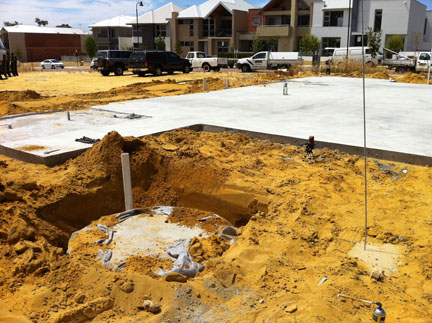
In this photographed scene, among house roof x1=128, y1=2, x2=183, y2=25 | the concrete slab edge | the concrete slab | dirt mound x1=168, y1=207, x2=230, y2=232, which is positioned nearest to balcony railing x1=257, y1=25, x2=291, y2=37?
house roof x1=128, y1=2, x2=183, y2=25

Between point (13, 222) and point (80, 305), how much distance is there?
1781mm

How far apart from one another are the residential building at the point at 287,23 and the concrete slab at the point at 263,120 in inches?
1687

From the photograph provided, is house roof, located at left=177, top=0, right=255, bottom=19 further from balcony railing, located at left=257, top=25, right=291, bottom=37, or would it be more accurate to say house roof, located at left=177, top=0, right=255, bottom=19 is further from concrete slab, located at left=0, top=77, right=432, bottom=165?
concrete slab, located at left=0, top=77, right=432, bottom=165

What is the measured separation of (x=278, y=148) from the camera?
8008 mm

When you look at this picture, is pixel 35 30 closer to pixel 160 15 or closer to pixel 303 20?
pixel 160 15

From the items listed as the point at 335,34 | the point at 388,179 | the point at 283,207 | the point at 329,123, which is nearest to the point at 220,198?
the point at 283,207

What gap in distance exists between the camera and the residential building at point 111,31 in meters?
76.2

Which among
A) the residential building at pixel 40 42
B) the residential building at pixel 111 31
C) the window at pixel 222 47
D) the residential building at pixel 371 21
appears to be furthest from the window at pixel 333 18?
the residential building at pixel 40 42

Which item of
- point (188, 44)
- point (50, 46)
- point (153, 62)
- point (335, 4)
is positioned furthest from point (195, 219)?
point (50, 46)

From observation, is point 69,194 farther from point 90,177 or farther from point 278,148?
point 278,148

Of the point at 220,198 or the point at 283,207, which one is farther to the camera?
the point at 220,198

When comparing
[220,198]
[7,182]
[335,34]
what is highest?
[335,34]

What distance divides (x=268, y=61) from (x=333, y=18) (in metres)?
23.7

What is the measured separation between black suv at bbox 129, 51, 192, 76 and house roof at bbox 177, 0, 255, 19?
34.2 meters
